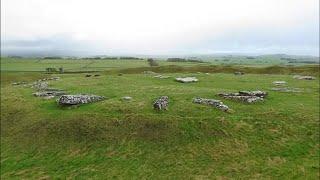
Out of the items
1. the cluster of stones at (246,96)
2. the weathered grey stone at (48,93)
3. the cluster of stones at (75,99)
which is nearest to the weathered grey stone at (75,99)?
the cluster of stones at (75,99)

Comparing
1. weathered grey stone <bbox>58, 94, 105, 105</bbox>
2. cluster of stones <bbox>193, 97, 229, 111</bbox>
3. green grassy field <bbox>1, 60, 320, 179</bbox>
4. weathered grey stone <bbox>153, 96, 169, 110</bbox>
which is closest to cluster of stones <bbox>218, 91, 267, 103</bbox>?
green grassy field <bbox>1, 60, 320, 179</bbox>

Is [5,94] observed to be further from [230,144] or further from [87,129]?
[230,144]

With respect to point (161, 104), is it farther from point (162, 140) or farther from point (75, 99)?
point (75, 99)

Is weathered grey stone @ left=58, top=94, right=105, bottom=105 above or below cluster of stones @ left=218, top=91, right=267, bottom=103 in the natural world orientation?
below

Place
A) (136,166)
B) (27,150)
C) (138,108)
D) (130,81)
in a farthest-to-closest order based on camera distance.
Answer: (130,81) < (138,108) < (27,150) < (136,166)

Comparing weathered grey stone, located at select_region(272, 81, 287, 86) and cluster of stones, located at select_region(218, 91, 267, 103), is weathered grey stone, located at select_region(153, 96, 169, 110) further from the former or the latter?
weathered grey stone, located at select_region(272, 81, 287, 86)

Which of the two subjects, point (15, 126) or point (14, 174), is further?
point (15, 126)

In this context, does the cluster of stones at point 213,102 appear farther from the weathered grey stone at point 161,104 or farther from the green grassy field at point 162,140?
the weathered grey stone at point 161,104

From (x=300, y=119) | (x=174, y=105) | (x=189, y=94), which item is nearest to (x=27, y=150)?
(x=174, y=105)
